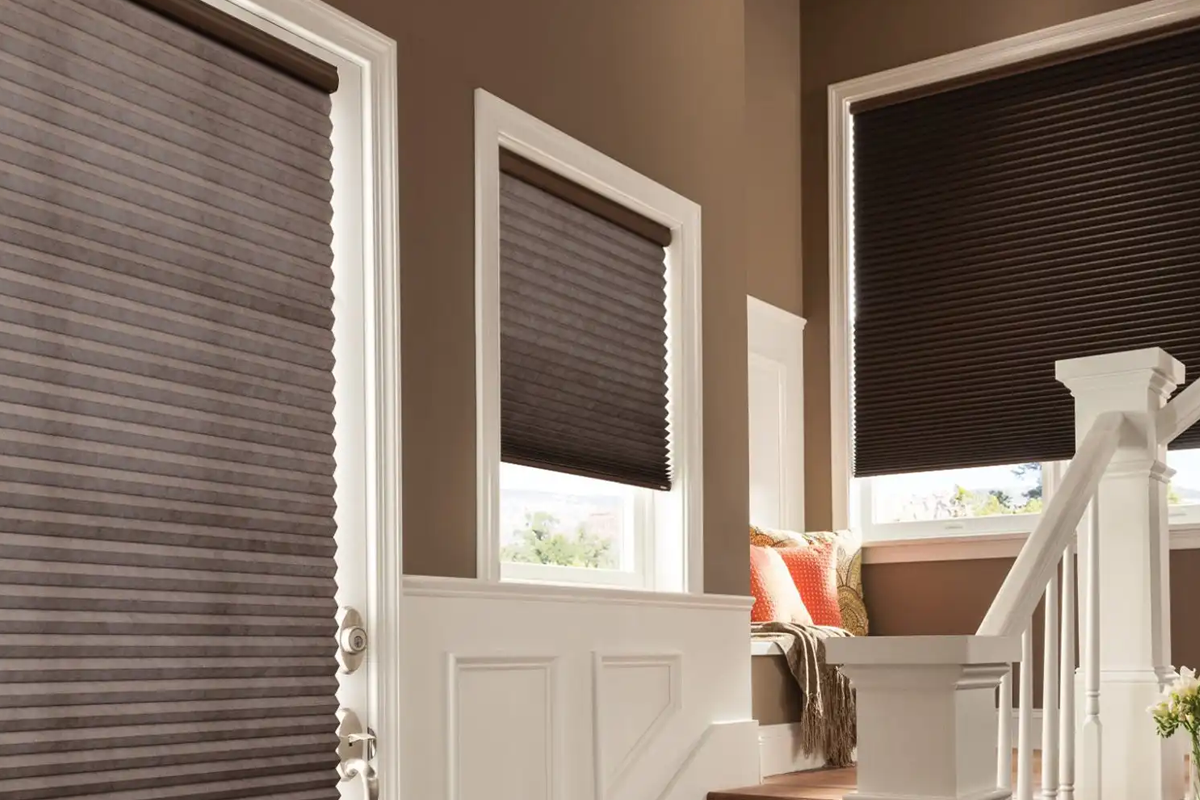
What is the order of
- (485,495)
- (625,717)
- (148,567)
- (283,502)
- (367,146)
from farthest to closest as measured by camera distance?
(625,717), (485,495), (367,146), (283,502), (148,567)

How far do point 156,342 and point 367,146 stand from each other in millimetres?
672

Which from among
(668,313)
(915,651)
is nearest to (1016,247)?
(668,313)

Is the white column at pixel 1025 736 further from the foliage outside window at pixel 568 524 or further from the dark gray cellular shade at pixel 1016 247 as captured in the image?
the dark gray cellular shade at pixel 1016 247

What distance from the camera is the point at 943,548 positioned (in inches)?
198

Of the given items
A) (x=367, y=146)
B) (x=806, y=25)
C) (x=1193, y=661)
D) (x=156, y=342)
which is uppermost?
(x=806, y=25)

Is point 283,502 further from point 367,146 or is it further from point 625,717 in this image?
point 625,717

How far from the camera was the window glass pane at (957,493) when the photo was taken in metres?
4.96

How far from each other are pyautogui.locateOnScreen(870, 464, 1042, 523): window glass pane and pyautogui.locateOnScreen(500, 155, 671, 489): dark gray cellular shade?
1.89 metres

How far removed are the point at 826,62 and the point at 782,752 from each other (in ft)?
9.73

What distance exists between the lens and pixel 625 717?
3314 millimetres

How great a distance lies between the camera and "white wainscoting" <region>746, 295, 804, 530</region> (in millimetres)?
5074

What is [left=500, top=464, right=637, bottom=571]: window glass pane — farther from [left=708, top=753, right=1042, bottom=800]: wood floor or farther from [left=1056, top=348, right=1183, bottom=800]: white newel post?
[left=1056, top=348, right=1183, bottom=800]: white newel post

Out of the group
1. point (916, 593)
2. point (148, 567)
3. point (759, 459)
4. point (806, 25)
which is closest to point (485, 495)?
point (148, 567)

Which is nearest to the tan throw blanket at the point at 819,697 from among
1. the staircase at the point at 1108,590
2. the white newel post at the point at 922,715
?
the staircase at the point at 1108,590
